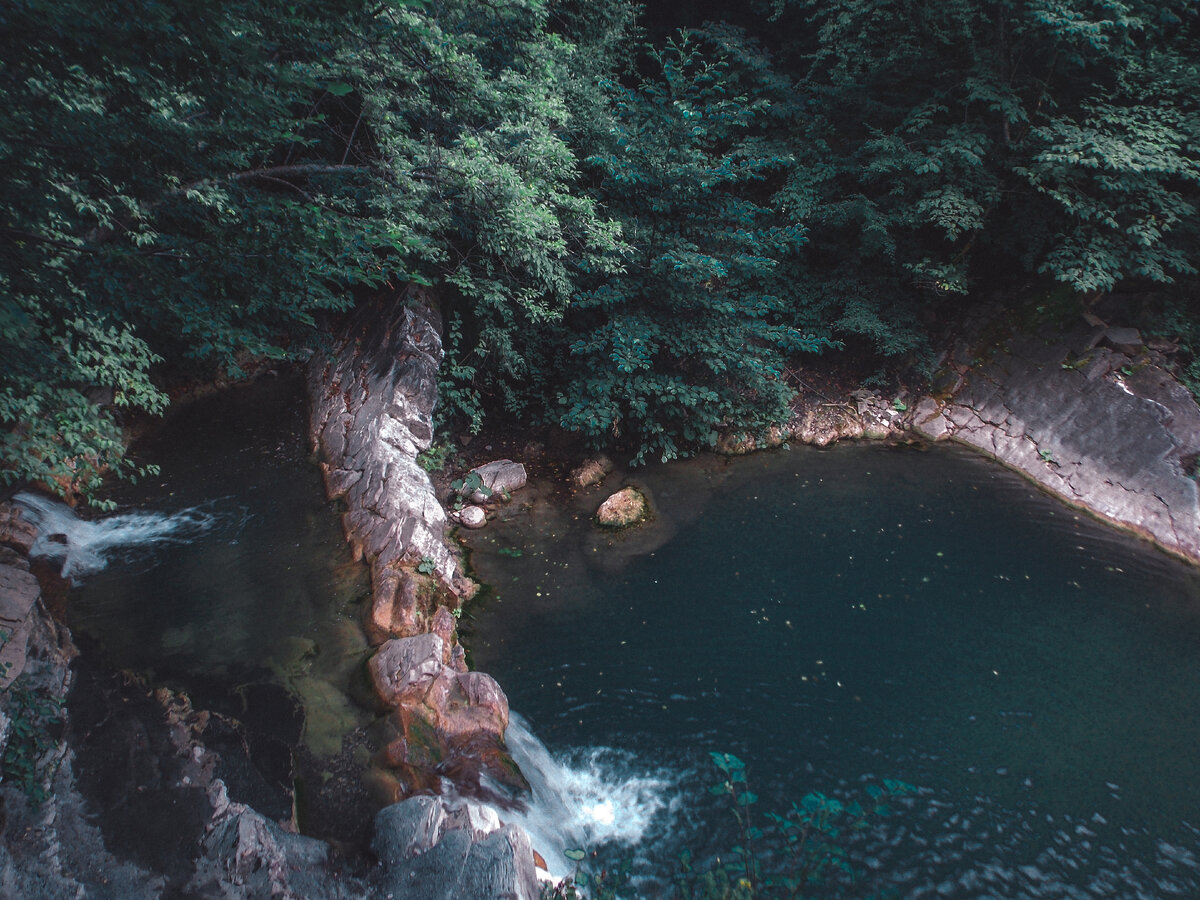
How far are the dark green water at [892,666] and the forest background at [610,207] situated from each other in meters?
2.11

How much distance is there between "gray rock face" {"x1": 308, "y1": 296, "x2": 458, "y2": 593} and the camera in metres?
5.75

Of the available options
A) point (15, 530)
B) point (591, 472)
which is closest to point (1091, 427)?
point (591, 472)

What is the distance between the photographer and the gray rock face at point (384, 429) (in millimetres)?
5746

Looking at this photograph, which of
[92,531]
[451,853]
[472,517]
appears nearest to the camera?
[451,853]

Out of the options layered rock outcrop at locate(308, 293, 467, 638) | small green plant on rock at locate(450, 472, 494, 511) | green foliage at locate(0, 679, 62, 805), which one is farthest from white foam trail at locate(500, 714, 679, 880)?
small green plant on rock at locate(450, 472, 494, 511)

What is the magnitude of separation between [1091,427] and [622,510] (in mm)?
6376

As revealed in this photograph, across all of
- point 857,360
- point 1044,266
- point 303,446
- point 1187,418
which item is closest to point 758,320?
point 857,360

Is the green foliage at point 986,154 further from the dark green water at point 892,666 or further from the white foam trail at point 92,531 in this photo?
the white foam trail at point 92,531

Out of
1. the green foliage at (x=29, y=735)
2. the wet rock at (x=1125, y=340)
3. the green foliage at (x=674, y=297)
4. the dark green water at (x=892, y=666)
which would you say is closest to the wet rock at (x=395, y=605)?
the dark green water at (x=892, y=666)

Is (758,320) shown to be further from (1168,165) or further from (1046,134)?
(1168,165)

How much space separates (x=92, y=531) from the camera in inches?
233

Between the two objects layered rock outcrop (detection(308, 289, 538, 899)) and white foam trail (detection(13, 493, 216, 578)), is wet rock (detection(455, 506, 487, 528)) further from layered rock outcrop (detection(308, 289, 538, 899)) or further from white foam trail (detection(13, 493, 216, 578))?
white foam trail (detection(13, 493, 216, 578))

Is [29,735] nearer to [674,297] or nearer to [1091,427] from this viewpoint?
[674,297]

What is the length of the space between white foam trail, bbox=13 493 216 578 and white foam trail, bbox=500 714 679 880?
4198mm
